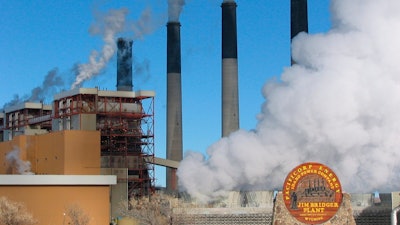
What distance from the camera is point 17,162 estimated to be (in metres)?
89.9

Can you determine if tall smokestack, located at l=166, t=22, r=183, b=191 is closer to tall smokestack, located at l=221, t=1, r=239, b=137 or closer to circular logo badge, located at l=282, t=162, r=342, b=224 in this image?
tall smokestack, located at l=221, t=1, r=239, b=137

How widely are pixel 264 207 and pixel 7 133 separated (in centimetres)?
4433

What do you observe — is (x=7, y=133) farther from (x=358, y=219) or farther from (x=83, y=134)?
(x=358, y=219)

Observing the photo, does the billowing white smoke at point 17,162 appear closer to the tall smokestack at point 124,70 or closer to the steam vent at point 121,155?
the steam vent at point 121,155

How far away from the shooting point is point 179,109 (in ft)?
344

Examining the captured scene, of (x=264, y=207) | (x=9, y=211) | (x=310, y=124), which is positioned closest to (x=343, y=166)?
(x=310, y=124)

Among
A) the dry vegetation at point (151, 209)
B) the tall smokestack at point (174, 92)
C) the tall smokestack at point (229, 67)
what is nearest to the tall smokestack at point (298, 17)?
the tall smokestack at point (229, 67)

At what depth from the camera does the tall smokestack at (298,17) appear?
93.2 m

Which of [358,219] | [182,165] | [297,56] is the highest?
[297,56]

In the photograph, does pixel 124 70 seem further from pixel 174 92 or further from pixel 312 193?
pixel 312 193

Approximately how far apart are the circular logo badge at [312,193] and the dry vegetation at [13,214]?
2978 centimetres

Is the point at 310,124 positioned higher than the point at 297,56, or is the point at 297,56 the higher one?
the point at 297,56

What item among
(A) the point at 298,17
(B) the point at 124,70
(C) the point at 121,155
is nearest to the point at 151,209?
(C) the point at 121,155

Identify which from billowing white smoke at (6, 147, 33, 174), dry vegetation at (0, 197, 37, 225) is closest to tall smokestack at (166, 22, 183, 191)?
billowing white smoke at (6, 147, 33, 174)
